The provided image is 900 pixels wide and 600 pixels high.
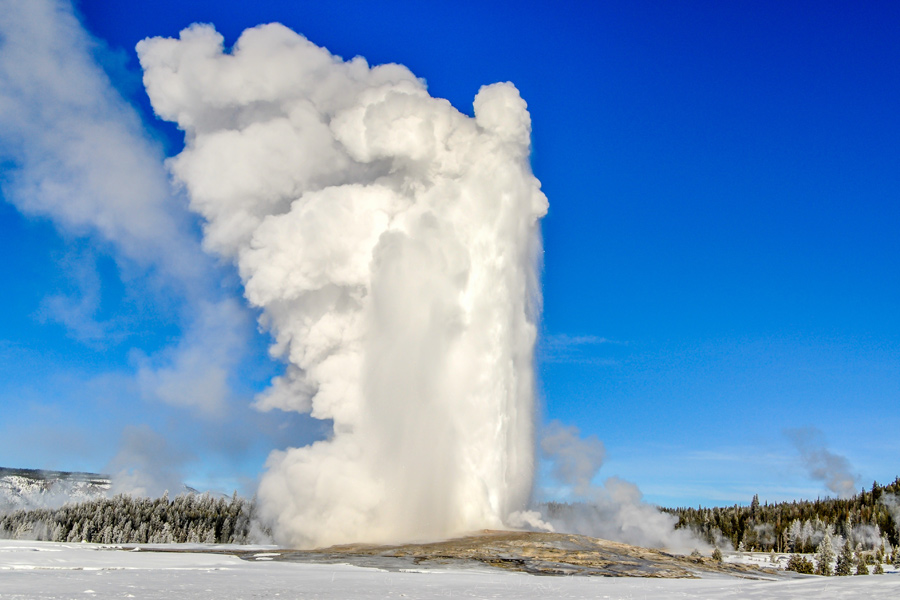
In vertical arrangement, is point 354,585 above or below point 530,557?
above

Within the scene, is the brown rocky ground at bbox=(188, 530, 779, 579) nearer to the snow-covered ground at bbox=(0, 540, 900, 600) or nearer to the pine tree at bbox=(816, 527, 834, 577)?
the snow-covered ground at bbox=(0, 540, 900, 600)

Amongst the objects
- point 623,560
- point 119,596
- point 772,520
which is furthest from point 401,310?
point 772,520

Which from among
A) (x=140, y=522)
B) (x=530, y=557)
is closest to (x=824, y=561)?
(x=530, y=557)

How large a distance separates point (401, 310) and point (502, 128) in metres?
21.9

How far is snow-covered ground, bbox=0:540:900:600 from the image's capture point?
2148 cm

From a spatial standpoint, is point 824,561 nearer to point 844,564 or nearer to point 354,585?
point 844,564

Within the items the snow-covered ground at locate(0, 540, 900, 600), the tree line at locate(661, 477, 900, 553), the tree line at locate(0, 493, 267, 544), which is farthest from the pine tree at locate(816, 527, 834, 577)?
the tree line at locate(0, 493, 267, 544)

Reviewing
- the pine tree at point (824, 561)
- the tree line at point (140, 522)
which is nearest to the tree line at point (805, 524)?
the pine tree at point (824, 561)

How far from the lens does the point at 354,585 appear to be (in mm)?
26875

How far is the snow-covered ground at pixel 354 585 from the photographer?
2148cm

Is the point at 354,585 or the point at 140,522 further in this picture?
the point at 140,522

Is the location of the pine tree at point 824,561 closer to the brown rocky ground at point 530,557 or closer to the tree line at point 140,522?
the brown rocky ground at point 530,557

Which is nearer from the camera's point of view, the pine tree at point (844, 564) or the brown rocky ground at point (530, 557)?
the brown rocky ground at point (530, 557)

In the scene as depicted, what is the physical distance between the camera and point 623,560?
150 ft
